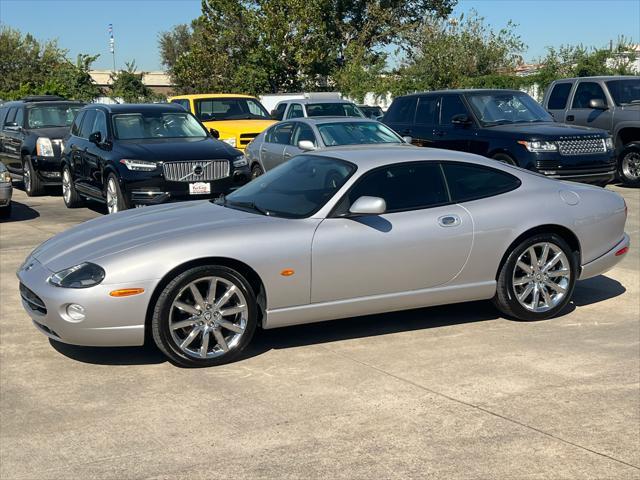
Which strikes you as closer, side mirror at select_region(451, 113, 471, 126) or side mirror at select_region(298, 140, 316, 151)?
side mirror at select_region(298, 140, 316, 151)

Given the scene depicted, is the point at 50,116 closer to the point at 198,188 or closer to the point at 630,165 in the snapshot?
the point at 198,188

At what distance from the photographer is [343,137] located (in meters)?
13.4

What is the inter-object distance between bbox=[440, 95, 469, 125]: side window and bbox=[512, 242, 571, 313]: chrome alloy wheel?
308 inches

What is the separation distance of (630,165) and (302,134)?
21.3 ft

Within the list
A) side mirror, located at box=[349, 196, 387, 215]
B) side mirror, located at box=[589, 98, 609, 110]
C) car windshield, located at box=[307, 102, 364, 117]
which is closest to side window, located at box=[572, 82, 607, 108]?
side mirror, located at box=[589, 98, 609, 110]

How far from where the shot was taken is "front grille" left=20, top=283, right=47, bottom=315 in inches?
222

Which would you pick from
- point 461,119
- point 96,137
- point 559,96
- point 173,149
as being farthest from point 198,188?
point 559,96

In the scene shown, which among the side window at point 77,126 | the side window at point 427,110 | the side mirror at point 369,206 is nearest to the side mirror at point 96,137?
the side window at point 77,126

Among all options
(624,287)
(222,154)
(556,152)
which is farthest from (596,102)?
(624,287)

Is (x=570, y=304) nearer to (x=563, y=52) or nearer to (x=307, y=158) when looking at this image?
(x=307, y=158)

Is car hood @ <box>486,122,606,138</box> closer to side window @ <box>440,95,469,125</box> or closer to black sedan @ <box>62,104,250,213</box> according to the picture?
side window @ <box>440,95,469,125</box>

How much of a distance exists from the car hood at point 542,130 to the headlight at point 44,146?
7.85 metres

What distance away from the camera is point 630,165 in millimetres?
16016

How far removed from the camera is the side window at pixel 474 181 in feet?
21.6
